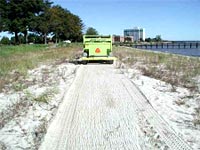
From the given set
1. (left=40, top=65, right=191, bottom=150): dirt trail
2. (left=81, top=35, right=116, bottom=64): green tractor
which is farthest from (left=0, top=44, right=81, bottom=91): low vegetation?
(left=40, top=65, right=191, bottom=150): dirt trail

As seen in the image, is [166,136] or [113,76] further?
[113,76]

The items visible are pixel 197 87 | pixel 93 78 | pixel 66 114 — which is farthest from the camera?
pixel 93 78

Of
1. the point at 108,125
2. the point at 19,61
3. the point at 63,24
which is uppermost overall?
the point at 63,24

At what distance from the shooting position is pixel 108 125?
795cm

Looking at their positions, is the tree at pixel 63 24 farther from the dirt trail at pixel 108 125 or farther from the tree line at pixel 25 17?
the dirt trail at pixel 108 125

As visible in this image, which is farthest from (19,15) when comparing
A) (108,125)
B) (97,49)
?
(108,125)

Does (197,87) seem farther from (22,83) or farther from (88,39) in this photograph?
(88,39)

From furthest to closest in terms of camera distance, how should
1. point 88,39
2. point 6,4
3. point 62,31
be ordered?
point 62,31 < point 6,4 < point 88,39

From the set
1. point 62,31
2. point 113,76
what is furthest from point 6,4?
point 113,76

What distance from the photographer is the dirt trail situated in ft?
22.1

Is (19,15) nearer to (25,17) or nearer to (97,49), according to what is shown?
(25,17)

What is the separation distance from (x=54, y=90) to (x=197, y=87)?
524 cm

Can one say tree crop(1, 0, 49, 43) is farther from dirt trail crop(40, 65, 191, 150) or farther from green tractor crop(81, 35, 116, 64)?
dirt trail crop(40, 65, 191, 150)

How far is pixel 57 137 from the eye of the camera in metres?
7.11
